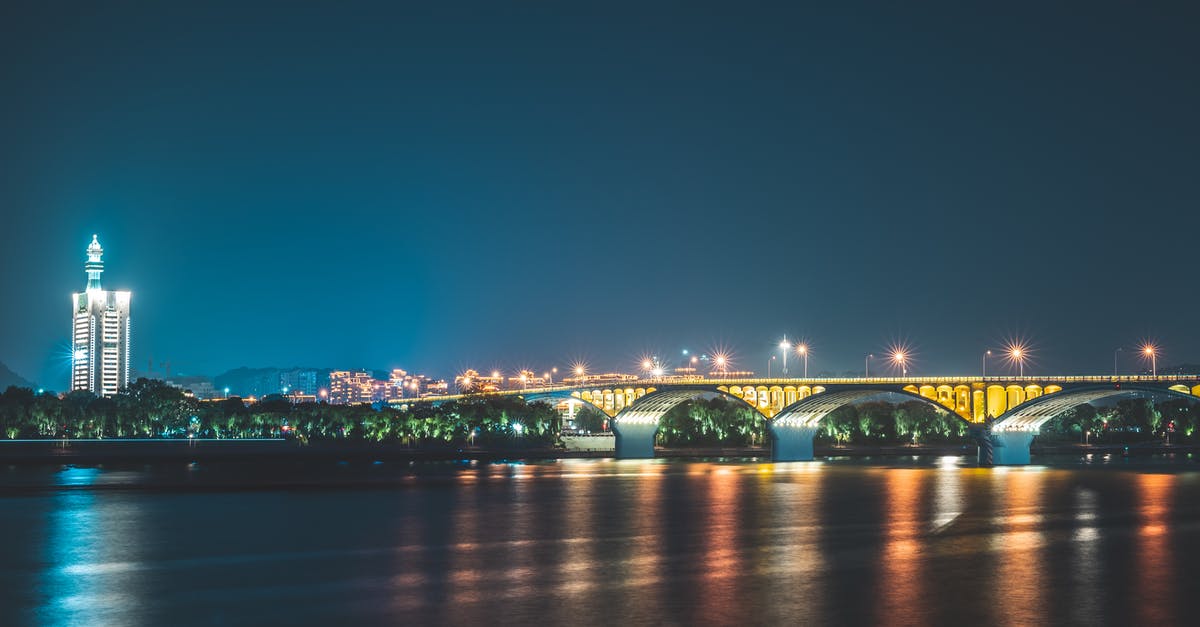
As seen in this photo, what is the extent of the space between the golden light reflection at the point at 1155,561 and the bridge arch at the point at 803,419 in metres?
47.4

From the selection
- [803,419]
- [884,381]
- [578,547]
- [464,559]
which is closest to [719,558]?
[578,547]

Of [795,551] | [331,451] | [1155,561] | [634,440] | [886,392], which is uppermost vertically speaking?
[886,392]

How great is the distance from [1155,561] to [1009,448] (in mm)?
75094

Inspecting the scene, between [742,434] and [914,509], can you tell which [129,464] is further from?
[742,434]

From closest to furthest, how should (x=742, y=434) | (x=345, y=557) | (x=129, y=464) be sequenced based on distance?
(x=345, y=557)
(x=129, y=464)
(x=742, y=434)

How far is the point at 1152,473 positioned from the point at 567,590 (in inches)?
3114

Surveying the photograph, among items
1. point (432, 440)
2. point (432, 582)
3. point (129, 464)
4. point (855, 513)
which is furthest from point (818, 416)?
Answer: point (432, 582)

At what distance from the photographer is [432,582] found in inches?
1278

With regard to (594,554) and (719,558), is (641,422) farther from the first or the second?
(719,558)

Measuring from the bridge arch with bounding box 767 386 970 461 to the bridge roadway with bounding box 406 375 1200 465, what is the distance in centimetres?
10

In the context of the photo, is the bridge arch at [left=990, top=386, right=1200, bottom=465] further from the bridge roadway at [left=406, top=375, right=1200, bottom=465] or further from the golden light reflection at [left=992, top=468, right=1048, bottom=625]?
the golden light reflection at [left=992, top=468, right=1048, bottom=625]

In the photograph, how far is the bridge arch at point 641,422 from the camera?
434 feet

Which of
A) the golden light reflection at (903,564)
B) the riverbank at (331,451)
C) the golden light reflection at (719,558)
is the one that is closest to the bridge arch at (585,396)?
the riverbank at (331,451)

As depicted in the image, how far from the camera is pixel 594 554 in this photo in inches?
1545
